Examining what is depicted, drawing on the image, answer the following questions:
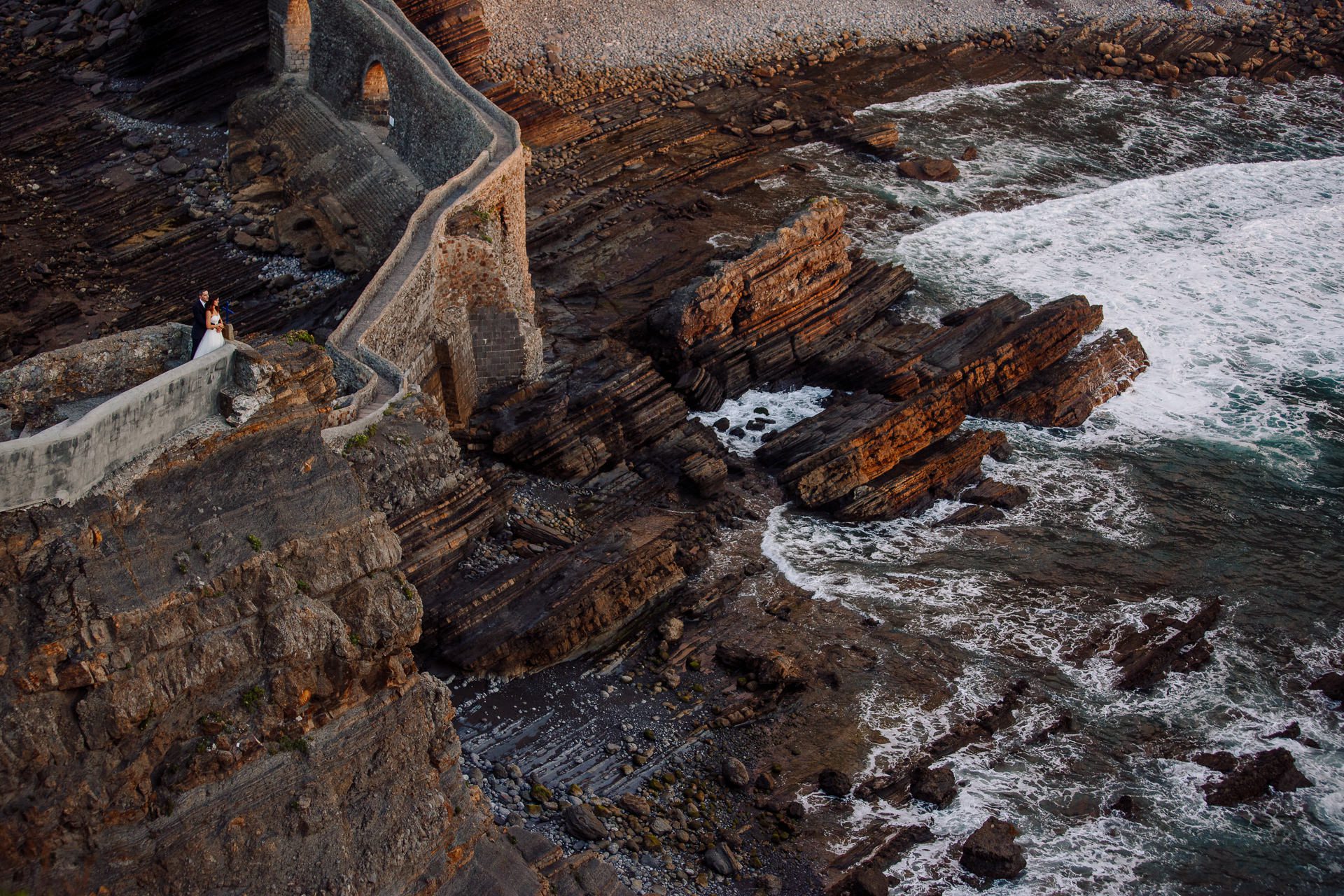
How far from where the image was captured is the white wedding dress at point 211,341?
11352mm

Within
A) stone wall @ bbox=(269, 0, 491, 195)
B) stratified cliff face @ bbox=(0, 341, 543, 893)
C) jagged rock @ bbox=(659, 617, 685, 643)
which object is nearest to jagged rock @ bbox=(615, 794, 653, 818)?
jagged rock @ bbox=(659, 617, 685, 643)

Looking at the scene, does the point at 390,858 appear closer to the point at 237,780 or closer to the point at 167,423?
the point at 237,780

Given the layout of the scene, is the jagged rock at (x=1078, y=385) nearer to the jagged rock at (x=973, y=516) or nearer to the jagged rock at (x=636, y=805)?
the jagged rock at (x=973, y=516)

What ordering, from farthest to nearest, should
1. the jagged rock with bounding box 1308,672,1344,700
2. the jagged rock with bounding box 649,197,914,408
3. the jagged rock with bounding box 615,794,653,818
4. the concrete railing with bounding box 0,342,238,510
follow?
the jagged rock with bounding box 649,197,914,408, the jagged rock with bounding box 1308,672,1344,700, the jagged rock with bounding box 615,794,653,818, the concrete railing with bounding box 0,342,238,510

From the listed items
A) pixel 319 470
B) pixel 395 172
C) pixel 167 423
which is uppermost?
pixel 167 423

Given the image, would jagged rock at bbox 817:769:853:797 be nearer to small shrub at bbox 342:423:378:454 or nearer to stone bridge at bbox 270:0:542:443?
small shrub at bbox 342:423:378:454

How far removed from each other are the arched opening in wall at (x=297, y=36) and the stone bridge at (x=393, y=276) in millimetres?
29

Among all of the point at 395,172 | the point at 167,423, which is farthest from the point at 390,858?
the point at 395,172

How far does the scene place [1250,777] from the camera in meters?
17.4

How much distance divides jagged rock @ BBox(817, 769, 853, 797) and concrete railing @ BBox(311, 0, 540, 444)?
778 cm

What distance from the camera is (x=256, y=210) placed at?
28.0 meters

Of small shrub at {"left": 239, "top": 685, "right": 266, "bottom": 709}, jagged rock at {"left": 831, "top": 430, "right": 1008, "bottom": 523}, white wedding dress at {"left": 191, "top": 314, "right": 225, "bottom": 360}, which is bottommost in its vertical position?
jagged rock at {"left": 831, "top": 430, "right": 1008, "bottom": 523}

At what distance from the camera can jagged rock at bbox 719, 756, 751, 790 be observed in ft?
54.4

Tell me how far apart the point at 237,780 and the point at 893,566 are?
12628 millimetres
